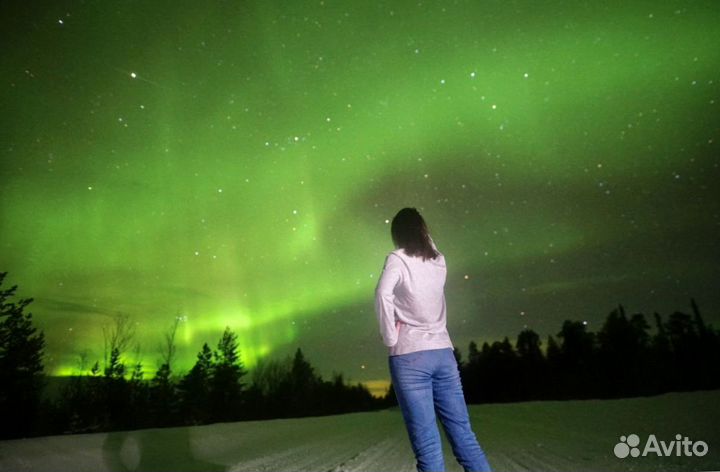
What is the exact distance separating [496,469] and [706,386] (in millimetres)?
36103

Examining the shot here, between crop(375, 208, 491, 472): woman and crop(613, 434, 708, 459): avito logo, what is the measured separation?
5265 mm

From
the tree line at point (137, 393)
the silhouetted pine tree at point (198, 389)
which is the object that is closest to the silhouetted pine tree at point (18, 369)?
the tree line at point (137, 393)

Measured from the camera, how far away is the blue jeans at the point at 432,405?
196 centimetres

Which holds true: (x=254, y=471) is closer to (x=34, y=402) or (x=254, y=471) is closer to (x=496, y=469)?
(x=496, y=469)

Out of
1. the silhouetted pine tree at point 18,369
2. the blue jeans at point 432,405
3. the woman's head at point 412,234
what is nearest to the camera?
the blue jeans at point 432,405

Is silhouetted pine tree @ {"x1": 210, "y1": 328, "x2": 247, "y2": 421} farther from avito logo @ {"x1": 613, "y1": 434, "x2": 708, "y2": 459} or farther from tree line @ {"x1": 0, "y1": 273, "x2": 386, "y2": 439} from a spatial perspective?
avito logo @ {"x1": 613, "y1": 434, "x2": 708, "y2": 459}

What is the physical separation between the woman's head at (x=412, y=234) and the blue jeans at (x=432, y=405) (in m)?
0.53

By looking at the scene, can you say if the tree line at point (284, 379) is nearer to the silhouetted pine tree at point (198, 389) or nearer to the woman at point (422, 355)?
the silhouetted pine tree at point (198, 389)

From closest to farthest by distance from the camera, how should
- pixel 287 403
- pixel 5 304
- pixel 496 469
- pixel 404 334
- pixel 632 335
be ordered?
1. pixel 404 334
2. pixel 496 469
3. pixel 5 304
4. pixel 632 335
5. pixel 287 403

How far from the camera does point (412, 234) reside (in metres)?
2.32

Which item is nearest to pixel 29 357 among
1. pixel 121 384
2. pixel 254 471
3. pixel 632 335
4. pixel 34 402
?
pixel 34 402

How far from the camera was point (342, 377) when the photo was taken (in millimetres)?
54281

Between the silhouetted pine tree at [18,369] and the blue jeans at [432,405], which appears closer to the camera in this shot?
the blue jeans at [432,405]

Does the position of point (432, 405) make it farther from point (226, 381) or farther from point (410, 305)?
point (226, 381)
